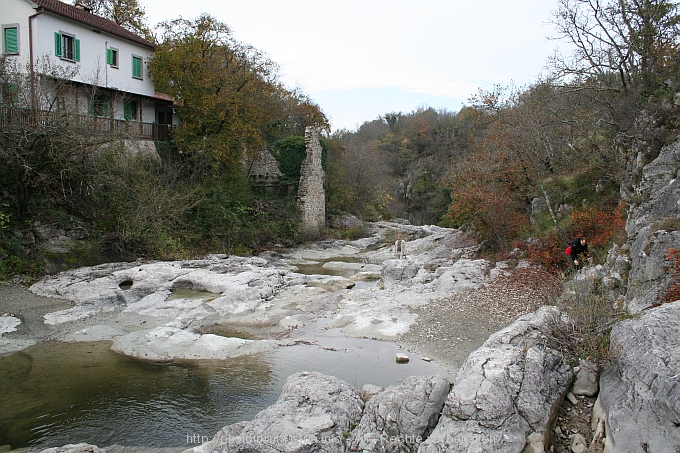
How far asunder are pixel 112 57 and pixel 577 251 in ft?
73.9

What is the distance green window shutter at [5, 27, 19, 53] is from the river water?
15879 millimetres

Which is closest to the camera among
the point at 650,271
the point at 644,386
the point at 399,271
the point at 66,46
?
the point at 644,386

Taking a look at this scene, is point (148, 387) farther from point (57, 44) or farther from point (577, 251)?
point (57, 44)

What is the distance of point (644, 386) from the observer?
4902 millimetres

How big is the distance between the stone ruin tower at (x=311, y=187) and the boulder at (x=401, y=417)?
21457mm

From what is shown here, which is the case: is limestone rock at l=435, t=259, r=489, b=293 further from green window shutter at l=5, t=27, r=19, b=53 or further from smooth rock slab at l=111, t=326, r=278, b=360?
green window shutter at l=5, t=27, r=19, b=53

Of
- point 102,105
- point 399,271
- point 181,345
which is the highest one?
point 102,105

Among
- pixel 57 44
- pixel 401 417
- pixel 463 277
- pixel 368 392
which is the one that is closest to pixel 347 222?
pixel 463 277

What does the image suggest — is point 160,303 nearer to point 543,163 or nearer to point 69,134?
point 69,134

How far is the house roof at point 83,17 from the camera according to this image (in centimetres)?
2049

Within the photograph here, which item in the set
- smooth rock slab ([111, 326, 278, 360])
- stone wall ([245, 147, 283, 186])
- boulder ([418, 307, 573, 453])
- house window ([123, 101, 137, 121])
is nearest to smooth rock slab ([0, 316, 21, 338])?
smooth rock slab ([111, 326, 278, 360])

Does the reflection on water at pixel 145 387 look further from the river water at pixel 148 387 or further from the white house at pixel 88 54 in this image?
the white house at pixel 88 54

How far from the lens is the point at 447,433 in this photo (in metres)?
5.07

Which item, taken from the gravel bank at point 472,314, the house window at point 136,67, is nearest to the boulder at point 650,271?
the gravel bank at point 472,314
